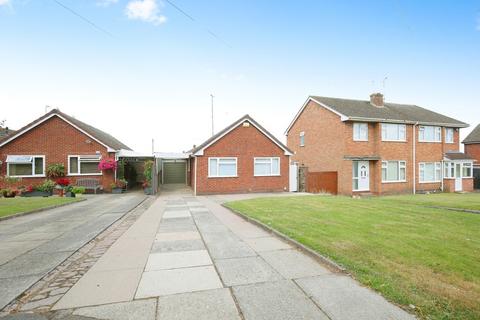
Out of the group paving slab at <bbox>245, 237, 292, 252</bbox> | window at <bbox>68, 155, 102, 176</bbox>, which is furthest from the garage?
paving slab at <bbox>245, 237, 292, 252</bbox>

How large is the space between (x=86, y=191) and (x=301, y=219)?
16.9 metres

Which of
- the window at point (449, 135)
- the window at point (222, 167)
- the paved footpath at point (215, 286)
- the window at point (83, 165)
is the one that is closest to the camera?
the paved footpath at point (215, 286)

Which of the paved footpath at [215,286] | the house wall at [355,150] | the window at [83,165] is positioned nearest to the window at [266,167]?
the house wall at [355,150]

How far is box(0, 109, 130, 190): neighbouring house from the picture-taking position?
18.1 meters

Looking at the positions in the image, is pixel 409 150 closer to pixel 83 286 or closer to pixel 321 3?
pixel 321 3

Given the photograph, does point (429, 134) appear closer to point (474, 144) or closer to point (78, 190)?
point (474, 144)

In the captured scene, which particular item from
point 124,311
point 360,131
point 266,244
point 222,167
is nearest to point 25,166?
point 222,167

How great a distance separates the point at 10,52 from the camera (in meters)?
10.6

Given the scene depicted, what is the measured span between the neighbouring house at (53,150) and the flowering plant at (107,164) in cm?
35

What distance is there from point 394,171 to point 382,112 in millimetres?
5055

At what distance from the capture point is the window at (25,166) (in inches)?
708

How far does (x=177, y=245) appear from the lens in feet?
19.6

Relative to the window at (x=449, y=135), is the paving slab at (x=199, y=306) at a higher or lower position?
lower

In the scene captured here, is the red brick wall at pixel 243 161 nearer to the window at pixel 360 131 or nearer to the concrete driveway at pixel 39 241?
the window at pixel 360 131
